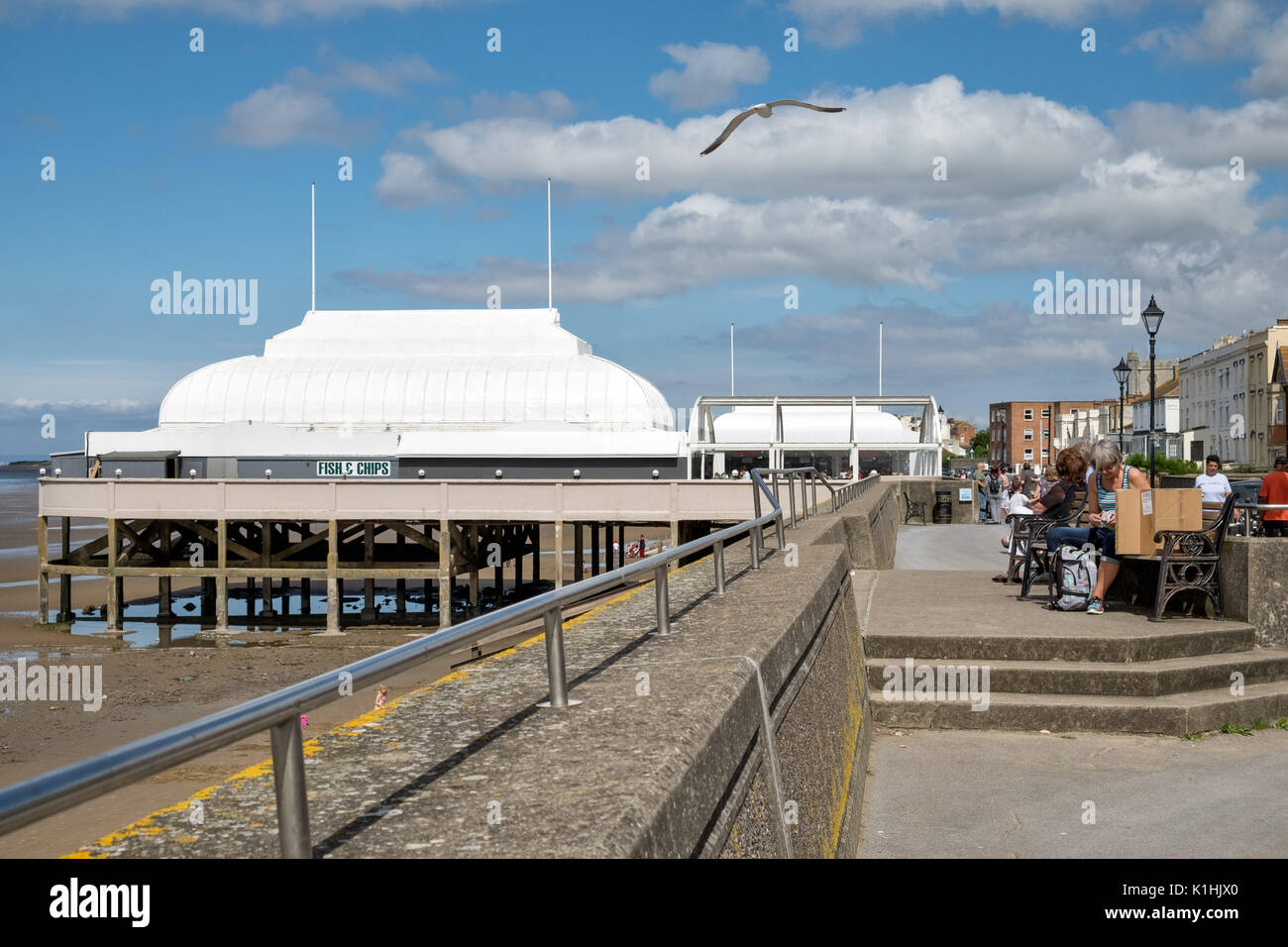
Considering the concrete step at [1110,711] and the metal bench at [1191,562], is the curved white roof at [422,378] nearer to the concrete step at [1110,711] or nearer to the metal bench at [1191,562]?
the metal bench at [1191,562]

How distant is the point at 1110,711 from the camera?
7.87 metres

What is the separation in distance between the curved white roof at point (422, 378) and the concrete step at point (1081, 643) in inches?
2072

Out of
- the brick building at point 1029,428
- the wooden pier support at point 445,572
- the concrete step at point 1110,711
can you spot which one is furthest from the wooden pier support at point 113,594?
the brick building at point 1029,428

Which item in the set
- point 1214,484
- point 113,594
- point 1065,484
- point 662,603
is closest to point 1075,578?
point 1065,484

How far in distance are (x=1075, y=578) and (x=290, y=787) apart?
8.51 metres

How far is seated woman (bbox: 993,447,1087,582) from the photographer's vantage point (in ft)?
32.7

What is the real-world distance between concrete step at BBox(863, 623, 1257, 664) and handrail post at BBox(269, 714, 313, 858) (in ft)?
22.8

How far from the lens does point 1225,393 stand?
7650 cm

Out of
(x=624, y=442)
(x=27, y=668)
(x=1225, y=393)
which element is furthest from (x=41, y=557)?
(x=1225, y=393)

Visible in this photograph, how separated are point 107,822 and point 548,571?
1290 inches

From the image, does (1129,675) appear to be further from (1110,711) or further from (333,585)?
(333,585)

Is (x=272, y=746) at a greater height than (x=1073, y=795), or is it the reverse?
(x=272, y=746)

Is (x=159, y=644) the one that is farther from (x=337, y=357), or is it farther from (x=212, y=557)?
(x=337, y=357)
